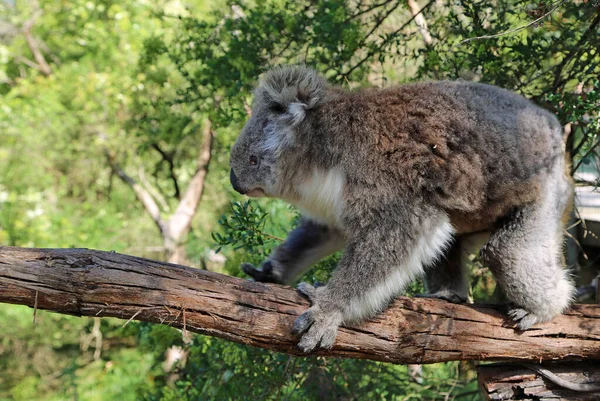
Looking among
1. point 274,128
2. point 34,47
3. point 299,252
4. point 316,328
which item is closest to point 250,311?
point 316,328

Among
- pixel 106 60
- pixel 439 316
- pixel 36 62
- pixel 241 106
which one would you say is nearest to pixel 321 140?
pixel 439 316

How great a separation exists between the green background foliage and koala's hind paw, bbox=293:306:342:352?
1.14m

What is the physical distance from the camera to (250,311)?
292 cm

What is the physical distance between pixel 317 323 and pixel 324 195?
32.1 inches

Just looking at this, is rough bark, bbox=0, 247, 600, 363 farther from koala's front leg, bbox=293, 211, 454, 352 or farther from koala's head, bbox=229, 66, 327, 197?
koala's head, bbox=229, 66, 327, 197

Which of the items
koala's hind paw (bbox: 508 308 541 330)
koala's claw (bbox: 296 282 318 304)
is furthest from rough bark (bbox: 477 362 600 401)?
koala's claw (bbox: 296 282 318 304)

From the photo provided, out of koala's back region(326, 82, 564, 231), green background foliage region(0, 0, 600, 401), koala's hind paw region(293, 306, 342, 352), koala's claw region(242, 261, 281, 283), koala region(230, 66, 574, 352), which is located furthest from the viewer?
green background foliage region(0, 0, 600, 401)

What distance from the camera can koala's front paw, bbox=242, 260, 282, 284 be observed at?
150 inches

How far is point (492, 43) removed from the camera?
4402mm

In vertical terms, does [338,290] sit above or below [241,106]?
above

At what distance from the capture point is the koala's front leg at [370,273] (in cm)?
304

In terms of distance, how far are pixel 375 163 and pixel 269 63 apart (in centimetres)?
231

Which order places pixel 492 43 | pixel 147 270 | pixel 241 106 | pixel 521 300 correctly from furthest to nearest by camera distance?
pixel 241 106, pixel 492 43, pixel 521 300, pixel 147 270

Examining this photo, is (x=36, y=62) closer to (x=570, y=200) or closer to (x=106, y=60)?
(x=106, y=60)
